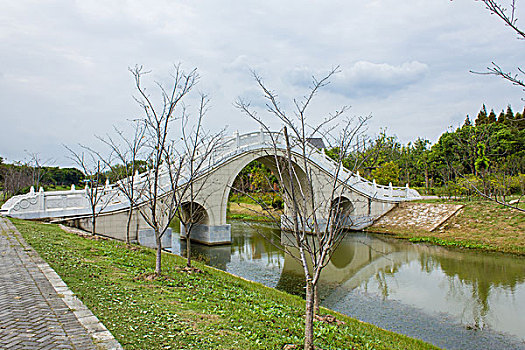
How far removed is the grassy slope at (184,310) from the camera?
186 inches

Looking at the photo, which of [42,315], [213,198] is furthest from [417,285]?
[42,315]

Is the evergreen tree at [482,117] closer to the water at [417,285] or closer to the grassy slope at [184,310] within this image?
the water at [417,285]

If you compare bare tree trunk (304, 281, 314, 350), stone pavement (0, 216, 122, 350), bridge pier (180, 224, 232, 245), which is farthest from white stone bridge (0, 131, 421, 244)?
stone pavement (0, 216, 122, 350)

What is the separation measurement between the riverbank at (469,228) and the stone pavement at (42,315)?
59.2ft

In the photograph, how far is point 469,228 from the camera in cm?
2020

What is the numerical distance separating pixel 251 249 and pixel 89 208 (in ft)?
26.3

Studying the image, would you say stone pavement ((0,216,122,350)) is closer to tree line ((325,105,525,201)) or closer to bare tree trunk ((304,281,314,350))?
bare tree trunk ((304,281,314,350))

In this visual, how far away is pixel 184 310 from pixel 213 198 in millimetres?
13840

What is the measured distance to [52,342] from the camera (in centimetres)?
393

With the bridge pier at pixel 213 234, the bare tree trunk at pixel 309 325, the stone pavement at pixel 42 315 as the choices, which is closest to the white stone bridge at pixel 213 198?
the bridge pier at pixel 213 234

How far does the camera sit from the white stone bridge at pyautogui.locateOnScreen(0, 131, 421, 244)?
14.6m

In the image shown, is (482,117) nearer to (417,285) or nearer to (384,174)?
(384,174)

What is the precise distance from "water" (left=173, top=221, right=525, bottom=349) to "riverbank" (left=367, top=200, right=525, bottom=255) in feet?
4.00

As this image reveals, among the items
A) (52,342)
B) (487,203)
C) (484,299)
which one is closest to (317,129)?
(52,342)
